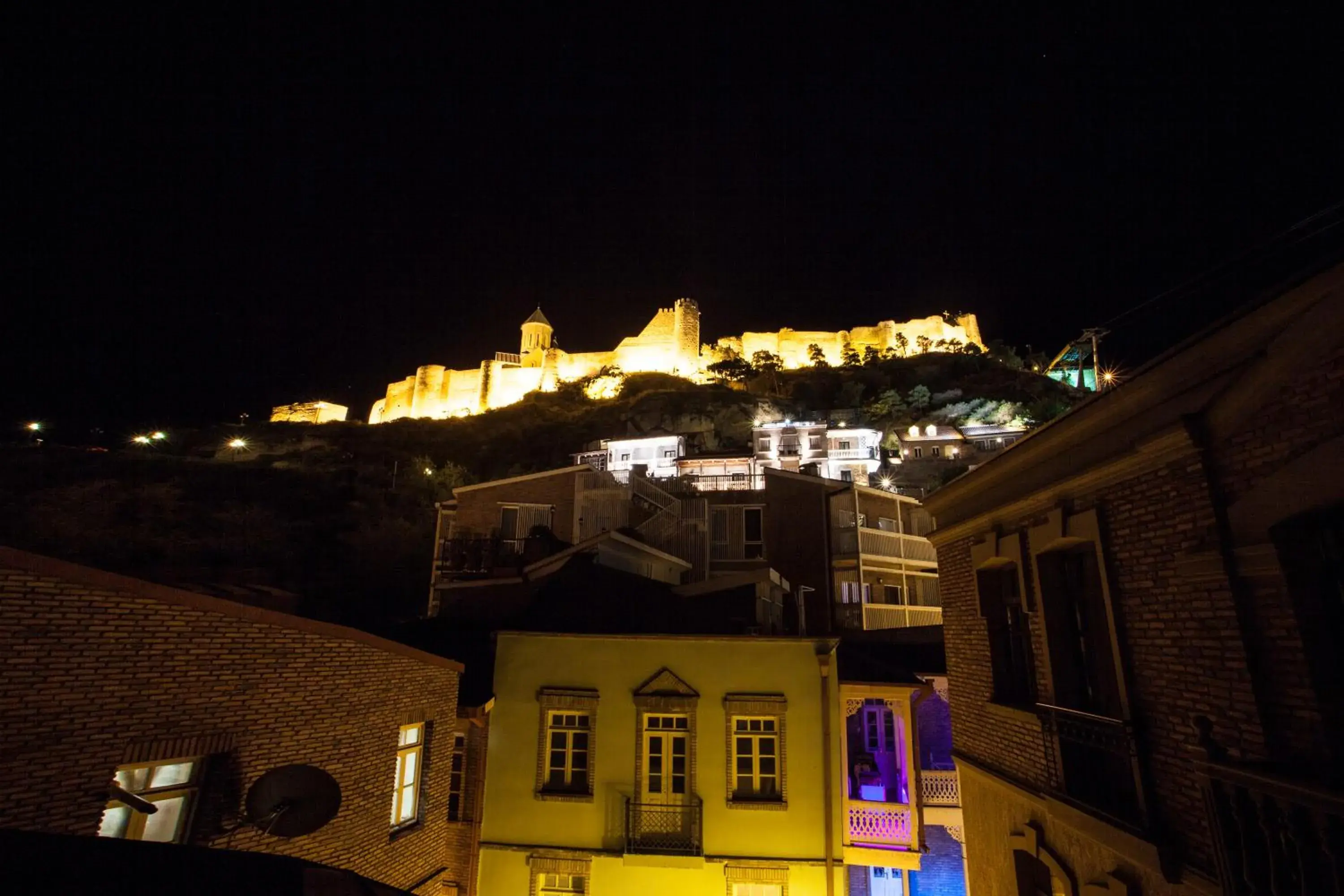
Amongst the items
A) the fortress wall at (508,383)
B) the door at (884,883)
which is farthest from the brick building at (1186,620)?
the fortress wall at (508,383)

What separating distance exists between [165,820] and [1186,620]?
9.44m

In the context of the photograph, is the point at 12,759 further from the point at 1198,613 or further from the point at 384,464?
the point at 384,464

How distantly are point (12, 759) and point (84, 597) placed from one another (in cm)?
133

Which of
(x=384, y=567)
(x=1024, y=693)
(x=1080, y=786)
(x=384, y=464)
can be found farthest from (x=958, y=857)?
(x=384, y=464)

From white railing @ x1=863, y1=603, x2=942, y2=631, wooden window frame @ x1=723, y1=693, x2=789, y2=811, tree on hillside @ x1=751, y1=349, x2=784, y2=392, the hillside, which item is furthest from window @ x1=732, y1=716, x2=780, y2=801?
Answer: tree on hillside @ x1=751, y1=349, x2=784, y2=392

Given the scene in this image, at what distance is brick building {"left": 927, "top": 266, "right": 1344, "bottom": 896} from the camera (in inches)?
141

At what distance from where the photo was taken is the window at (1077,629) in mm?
5879

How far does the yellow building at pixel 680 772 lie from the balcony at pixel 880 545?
12073 mm

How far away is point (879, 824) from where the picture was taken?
11.8 m

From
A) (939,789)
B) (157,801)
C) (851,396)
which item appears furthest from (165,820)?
(851,396)

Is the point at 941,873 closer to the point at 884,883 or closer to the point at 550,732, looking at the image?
the point at 884,883

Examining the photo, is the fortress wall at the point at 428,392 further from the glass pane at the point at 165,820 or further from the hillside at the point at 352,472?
the glass pane at the point at 165,820

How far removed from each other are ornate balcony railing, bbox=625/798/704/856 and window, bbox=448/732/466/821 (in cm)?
318

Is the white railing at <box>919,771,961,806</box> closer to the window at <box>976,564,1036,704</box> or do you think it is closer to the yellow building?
the yellow building
